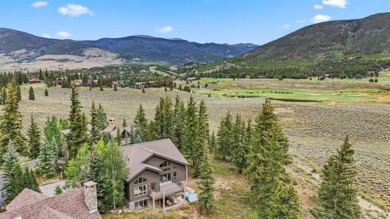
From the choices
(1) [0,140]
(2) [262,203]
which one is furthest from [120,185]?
(1) [0,140]

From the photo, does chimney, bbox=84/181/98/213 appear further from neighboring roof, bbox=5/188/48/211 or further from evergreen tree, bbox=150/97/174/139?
evergreen tree, bbox=150/97/174/139

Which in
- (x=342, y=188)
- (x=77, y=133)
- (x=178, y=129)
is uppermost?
(x=77, y=133)

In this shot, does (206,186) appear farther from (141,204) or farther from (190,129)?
(190,129)

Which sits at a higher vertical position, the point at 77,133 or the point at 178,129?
the point at 77,133

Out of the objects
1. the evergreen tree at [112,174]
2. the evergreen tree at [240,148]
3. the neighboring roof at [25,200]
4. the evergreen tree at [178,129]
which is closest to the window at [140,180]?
the evergreen tree at [112,174]

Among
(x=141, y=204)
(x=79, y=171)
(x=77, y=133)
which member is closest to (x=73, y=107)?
(x=77, y=133)

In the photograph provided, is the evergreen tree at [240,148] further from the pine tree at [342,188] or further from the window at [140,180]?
the pine tree at [342,188]
